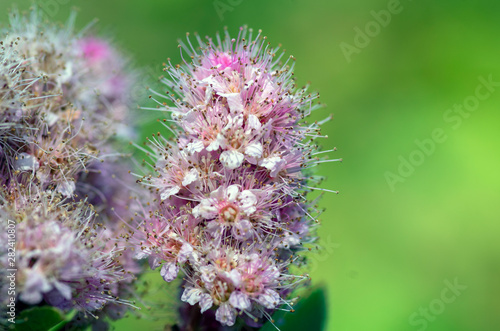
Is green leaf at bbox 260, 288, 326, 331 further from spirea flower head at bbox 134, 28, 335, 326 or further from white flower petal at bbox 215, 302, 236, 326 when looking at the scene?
white flower petal at bbox 215, 302, 236, 326

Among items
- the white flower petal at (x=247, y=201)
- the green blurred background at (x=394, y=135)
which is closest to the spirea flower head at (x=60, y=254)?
the white flower petal at (x=247, y=201)

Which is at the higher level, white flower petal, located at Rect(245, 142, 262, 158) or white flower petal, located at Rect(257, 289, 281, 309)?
white flower petal, located at Rect(245, 142, 262, 158)

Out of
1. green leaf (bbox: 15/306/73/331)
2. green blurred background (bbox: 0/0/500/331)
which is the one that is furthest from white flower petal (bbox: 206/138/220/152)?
green blurred background (bbox: 0/0/500/331)

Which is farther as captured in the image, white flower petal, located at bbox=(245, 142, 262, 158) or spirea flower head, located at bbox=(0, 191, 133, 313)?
white flower petal, located at bbox=(245, 142, 262, 158)

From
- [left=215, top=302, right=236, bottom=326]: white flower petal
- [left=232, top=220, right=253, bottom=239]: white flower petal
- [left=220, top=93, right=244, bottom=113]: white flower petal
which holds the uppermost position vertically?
[left=220, top=93, right=244, bottom=113]: white flower petal

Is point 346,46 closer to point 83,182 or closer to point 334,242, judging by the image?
point 334,242

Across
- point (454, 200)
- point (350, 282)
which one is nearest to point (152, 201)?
point (350, 282)

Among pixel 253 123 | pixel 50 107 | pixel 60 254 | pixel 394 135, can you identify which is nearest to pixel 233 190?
pixel 253 123

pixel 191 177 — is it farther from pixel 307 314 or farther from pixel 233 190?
pixel 307 314
